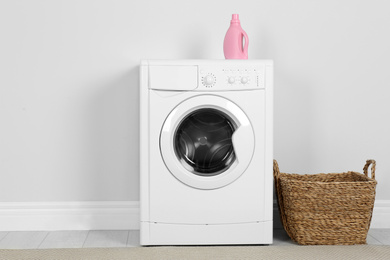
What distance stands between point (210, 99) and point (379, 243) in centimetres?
99

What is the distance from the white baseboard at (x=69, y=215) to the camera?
2682 millimetres

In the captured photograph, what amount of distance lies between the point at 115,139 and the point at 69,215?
1.42 ft

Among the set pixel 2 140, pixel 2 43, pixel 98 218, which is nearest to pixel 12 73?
pixel 2 43

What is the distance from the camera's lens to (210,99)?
231cm

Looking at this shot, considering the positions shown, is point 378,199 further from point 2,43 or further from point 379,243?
point 2,43

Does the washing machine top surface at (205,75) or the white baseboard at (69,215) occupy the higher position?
the washing machine top surface at (205,75)

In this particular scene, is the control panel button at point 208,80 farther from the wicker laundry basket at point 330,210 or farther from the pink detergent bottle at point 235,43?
the wicker laundry basket at point 330,210

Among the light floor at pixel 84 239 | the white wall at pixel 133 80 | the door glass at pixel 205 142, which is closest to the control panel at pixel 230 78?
the door glass at pixel 205 142

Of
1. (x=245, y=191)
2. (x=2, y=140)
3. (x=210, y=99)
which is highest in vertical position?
(x=210, y=99)

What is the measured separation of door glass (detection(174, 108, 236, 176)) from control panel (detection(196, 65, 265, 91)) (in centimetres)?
11

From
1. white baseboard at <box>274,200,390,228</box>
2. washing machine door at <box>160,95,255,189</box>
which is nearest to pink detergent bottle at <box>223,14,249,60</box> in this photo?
washing machine door at <box>160,95,255,189</box>

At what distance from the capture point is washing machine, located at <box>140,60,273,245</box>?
7.60 ft

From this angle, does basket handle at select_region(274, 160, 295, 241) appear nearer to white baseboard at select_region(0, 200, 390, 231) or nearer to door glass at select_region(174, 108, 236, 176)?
door glass at select_region(174, 108, 236, 176)

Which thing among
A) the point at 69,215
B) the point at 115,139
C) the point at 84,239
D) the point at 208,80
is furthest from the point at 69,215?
the point at 208,80
